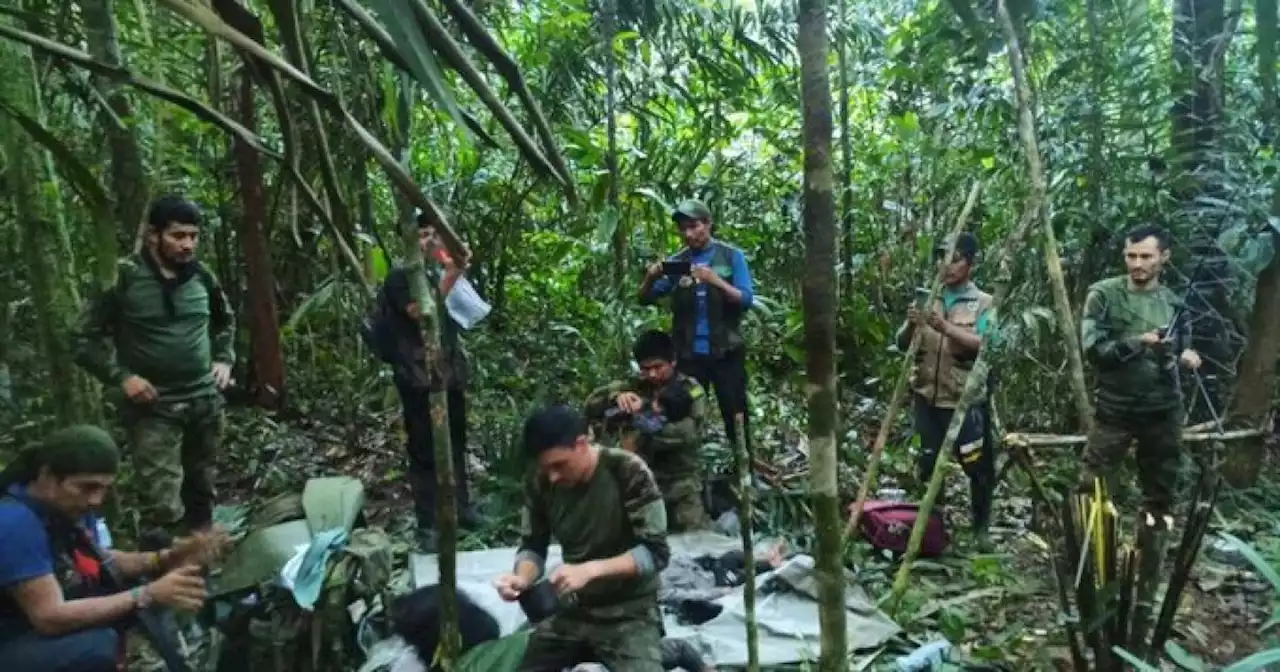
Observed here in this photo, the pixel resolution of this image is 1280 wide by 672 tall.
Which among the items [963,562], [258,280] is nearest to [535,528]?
[963,562]

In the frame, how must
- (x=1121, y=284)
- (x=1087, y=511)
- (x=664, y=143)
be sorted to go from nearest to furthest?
1. (x=1087, y=511)
2. (x=1121, y=284)
3. (x=664, y=143)

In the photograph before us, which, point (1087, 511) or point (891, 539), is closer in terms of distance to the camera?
point (1087, 511)

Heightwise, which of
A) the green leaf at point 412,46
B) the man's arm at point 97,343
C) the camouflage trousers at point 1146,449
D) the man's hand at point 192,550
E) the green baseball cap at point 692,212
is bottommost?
the camouflage trousers at point 1146,449

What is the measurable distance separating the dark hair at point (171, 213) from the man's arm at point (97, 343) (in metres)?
0.32

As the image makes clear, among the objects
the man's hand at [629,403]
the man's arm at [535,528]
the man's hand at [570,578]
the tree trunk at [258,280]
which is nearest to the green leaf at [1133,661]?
the man's hand at [570,578]

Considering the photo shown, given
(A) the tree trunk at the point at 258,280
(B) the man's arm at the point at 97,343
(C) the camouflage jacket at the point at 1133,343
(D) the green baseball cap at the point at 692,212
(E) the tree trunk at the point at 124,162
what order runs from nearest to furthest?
1. (E) the tree trunk at the point at 124,162
2. (B) the man's arm at the point at 97,343
3. (C) the camouflage jacket at the point at 1133,343
4. (D) the green baseball cap at the point at 692,212
5. (A) the tree trunk at the point at 258,280

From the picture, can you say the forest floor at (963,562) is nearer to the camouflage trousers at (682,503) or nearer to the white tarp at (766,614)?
the white tarp at (766,614)

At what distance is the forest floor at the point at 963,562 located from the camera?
3.83m

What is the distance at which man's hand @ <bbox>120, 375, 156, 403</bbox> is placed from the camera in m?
3.80

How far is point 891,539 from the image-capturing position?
463 centimetres

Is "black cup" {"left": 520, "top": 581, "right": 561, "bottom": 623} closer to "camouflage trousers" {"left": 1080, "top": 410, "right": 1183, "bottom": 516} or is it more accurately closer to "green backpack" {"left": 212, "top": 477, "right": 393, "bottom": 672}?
"green backpack" {"left": 212, "top": 477, "right": 393, "bottom": 672}

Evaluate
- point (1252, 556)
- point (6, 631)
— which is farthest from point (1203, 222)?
point (6, 631)

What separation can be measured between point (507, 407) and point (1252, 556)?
4374mm

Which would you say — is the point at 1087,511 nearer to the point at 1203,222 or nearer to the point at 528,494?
the point at 528,494
